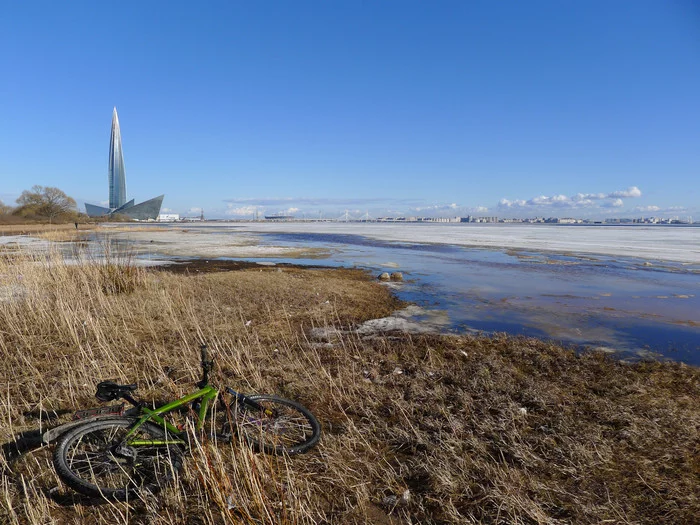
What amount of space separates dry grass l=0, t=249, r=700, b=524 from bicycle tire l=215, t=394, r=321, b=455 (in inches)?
5.8

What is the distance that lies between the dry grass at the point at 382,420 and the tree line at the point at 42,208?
77.6m

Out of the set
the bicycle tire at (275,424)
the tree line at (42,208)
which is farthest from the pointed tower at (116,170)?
the bicycle tire at (275,424)

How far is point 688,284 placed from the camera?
14594 mm

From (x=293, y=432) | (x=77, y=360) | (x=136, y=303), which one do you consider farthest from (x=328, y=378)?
(x=136, y=303)

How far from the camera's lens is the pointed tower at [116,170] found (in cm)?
18462

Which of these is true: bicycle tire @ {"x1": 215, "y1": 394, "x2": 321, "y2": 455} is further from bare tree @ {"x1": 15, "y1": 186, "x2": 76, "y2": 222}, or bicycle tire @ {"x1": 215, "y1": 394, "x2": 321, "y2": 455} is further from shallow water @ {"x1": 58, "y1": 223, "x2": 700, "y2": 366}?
bare tree @ {"x1": 15, "y1": 186, "x2": 76, "y2": 222}

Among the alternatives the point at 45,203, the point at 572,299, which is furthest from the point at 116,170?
the point at 572,299

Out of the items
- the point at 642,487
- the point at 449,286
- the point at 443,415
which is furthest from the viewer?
the point at 449,286

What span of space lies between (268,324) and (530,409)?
5.20 m

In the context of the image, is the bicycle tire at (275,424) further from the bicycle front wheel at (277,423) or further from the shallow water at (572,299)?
the shallow water at (572,299)

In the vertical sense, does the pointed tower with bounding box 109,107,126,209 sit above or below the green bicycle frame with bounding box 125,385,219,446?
above

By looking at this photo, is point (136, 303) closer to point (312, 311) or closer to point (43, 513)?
point (312, 311)

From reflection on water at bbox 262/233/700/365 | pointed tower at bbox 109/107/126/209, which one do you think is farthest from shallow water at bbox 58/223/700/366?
pointed tower at bbox 109/107/126/209

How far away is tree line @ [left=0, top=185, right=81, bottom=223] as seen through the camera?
71.4 m
